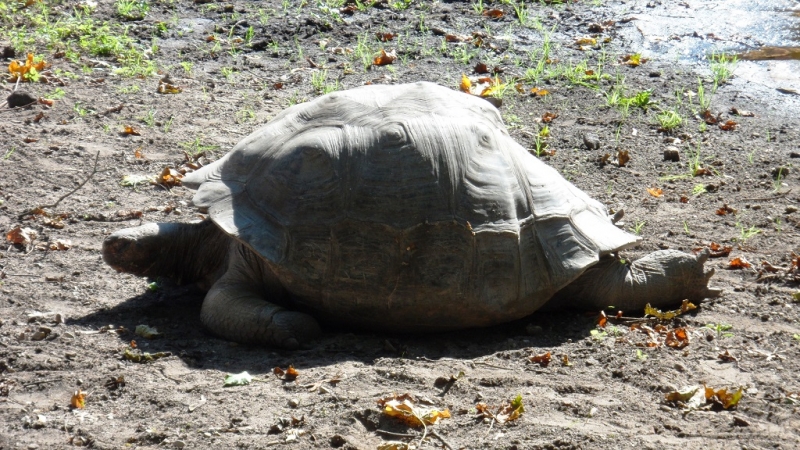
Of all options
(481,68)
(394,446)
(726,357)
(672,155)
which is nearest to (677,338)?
(726,357)

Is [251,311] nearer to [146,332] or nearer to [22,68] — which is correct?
[146,332]

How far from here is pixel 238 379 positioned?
14.6ft

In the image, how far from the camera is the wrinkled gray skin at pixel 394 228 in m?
4.83

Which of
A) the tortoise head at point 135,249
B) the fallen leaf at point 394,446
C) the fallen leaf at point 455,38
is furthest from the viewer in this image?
the fallen leaf at point 455,38

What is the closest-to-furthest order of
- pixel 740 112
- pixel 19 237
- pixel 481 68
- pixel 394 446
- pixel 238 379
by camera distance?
pixel 394 446 < pixel 238 379 < pixel 19 237 < pixel 740 112 < pixel 481 68

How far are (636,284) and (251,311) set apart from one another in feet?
7.15

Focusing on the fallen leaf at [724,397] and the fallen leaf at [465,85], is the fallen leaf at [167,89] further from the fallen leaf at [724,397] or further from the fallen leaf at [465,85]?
the fallen leaf at [724,397]

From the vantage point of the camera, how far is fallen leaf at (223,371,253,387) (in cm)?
444

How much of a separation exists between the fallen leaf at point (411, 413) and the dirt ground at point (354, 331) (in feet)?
0.15

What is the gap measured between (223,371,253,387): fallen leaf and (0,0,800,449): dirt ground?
48mm

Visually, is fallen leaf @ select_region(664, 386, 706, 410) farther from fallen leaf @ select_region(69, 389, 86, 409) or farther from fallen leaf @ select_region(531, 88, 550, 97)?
fallen leaf @ select_region(531, 88, 550, 97)

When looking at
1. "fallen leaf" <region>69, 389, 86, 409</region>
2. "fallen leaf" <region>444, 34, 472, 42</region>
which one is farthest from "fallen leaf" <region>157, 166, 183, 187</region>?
"fallen leaf" <region>444, 34, 472, 42</region>

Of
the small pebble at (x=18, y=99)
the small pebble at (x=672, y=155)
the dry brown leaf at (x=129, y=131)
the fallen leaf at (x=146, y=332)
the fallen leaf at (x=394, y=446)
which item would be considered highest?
the small pebble at (x=672, y=155)

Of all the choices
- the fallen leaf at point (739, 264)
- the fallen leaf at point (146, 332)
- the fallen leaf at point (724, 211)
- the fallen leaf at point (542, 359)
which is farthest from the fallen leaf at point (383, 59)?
the fallen leaf at point (542, 359)
